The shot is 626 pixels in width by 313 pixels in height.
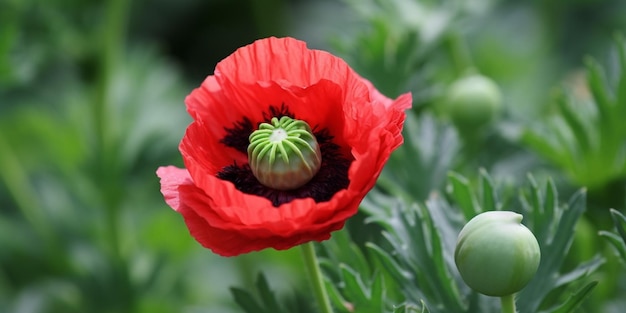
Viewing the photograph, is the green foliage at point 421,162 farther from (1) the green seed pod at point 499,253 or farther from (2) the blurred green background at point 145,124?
(1) the green seed pod at point 499,253

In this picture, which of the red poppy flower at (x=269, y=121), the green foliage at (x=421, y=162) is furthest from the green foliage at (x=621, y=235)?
the green foliage at (x=421, y=162)

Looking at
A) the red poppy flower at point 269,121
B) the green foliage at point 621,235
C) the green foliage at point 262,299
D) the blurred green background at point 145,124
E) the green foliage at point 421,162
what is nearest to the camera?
the red poppy flower at point 269,121

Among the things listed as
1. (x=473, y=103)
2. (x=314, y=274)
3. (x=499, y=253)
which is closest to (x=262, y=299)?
(x=314, y=274)

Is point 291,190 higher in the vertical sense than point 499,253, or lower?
higher

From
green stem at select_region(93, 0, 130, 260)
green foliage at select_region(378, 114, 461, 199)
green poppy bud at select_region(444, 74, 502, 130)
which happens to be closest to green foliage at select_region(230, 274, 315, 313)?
green foliage at select_region(378, 114, 461, 199)

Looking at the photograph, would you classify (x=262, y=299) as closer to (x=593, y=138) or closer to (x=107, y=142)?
(x=593, y=138)

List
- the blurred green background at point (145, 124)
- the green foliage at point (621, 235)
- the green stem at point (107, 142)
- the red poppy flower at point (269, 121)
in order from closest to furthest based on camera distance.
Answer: the red poppy flower at point (269, 121), the green foliage at point (621, 235), the blurred green background at point (145, 124), the green stem at point (107, 142)

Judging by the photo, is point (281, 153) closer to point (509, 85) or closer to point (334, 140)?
point (334, 140)
